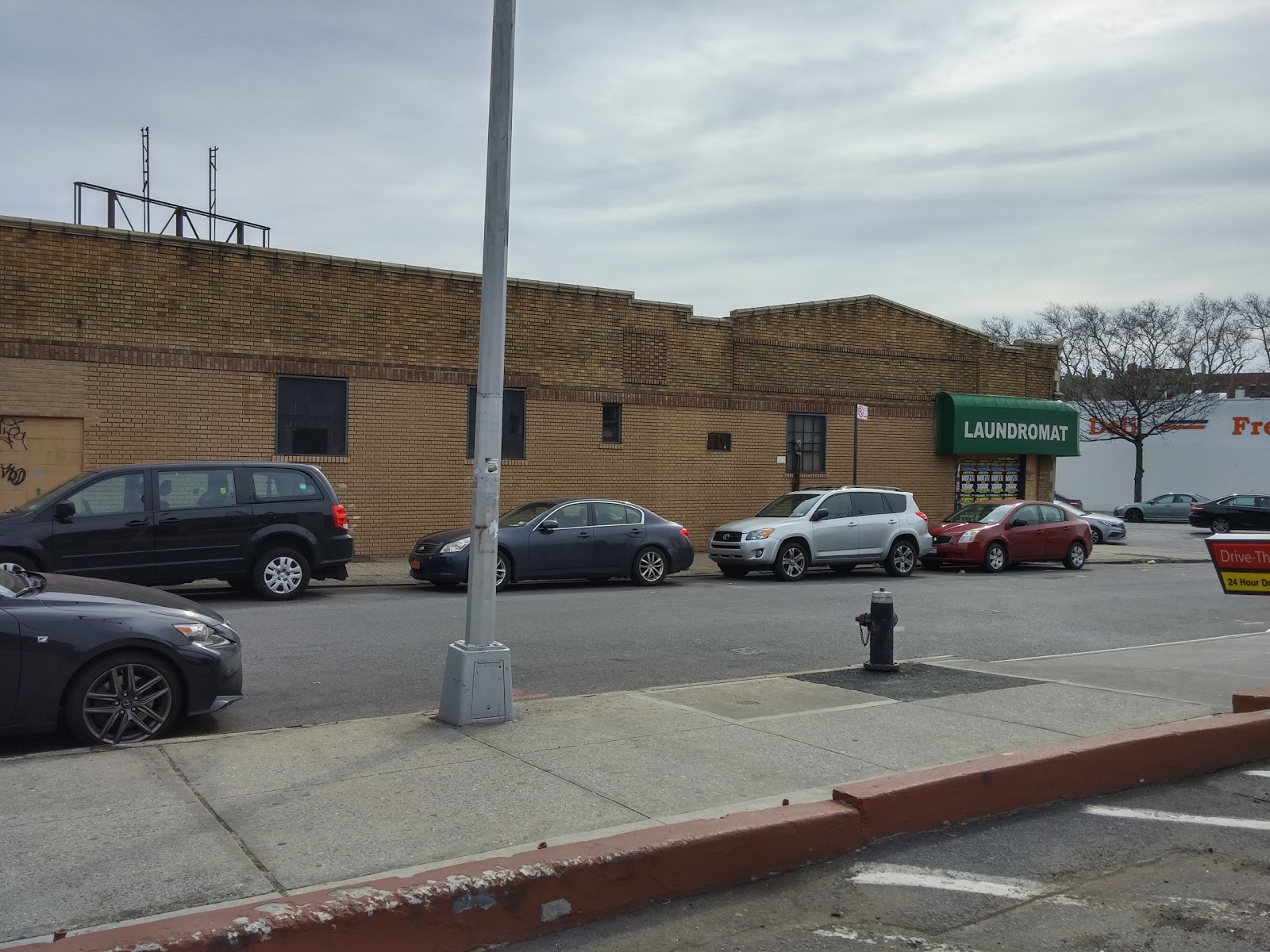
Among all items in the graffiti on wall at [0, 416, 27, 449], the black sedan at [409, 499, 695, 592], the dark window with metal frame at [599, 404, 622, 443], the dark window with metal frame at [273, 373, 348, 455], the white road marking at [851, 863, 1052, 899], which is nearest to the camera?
the white road marking at [851, 863, 1052, 899]

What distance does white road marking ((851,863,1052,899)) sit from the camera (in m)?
5.12

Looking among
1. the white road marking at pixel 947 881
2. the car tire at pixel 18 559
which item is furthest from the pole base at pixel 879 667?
the car tire at pixel 18 559

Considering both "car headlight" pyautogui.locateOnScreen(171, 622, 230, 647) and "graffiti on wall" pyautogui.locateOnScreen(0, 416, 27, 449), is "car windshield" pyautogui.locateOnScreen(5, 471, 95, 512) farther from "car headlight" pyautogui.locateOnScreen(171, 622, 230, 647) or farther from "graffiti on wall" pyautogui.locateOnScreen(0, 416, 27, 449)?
"car headlight" pyautogui.locateOnScreen(171, 622, 230, 647)

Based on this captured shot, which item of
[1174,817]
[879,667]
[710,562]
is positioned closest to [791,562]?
[710,562]

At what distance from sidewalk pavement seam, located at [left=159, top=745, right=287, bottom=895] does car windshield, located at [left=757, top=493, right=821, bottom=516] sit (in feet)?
47.3

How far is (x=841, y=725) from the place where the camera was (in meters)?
7.75

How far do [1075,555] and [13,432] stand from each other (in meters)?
19.6

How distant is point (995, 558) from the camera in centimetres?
2247

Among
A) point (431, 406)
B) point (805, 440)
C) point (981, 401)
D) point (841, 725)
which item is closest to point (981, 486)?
point (981, 401)

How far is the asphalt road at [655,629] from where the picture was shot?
9.57 meters

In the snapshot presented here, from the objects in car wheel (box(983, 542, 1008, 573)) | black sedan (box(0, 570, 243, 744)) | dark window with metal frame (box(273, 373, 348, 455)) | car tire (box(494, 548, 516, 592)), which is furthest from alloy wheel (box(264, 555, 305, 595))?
car wheel (box(983, 542, 1008, 573))

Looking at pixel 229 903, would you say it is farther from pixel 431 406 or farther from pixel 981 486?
pixel 981 486

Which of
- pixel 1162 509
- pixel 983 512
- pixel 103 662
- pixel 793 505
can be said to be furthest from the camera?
Result: pixel 1162 509

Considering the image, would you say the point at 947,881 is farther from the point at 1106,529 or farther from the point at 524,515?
the point at 1106,529
